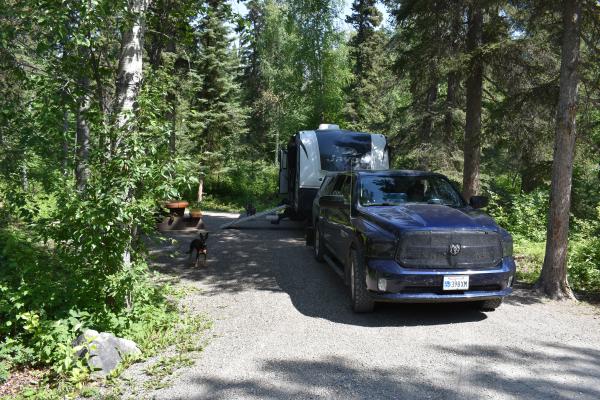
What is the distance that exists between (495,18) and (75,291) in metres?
10.5

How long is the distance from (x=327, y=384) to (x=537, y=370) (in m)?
2.07

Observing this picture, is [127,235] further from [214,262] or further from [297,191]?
[297,191]

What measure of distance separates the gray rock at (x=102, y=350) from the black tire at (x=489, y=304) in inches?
176

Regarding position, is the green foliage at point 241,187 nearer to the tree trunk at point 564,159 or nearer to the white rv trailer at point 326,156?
the white rv trailer at point 326,156

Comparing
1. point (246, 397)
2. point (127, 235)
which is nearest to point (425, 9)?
point (127, 235)

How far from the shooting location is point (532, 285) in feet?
25.6

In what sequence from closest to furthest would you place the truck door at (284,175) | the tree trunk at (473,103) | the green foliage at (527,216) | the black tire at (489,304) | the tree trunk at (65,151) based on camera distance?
the tree trunk at (65,151) < the black tire at (489,304) < the tree trunk at (473,103) < the green foliage at (527,216) < the truck door at (284,175)

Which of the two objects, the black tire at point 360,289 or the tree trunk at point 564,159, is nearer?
the black tire at point 360,289

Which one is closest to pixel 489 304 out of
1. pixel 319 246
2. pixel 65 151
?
pixel 319 246

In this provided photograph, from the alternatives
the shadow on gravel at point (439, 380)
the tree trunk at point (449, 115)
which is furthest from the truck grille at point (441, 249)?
the tree trunk at point (449, 115)

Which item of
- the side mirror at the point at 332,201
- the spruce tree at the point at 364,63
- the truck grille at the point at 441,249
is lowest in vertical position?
the truck grille at the point at 441,249

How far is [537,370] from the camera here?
4.49 metres

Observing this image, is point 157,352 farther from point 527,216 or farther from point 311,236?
point 527,216

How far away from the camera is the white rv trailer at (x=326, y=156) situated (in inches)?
507
